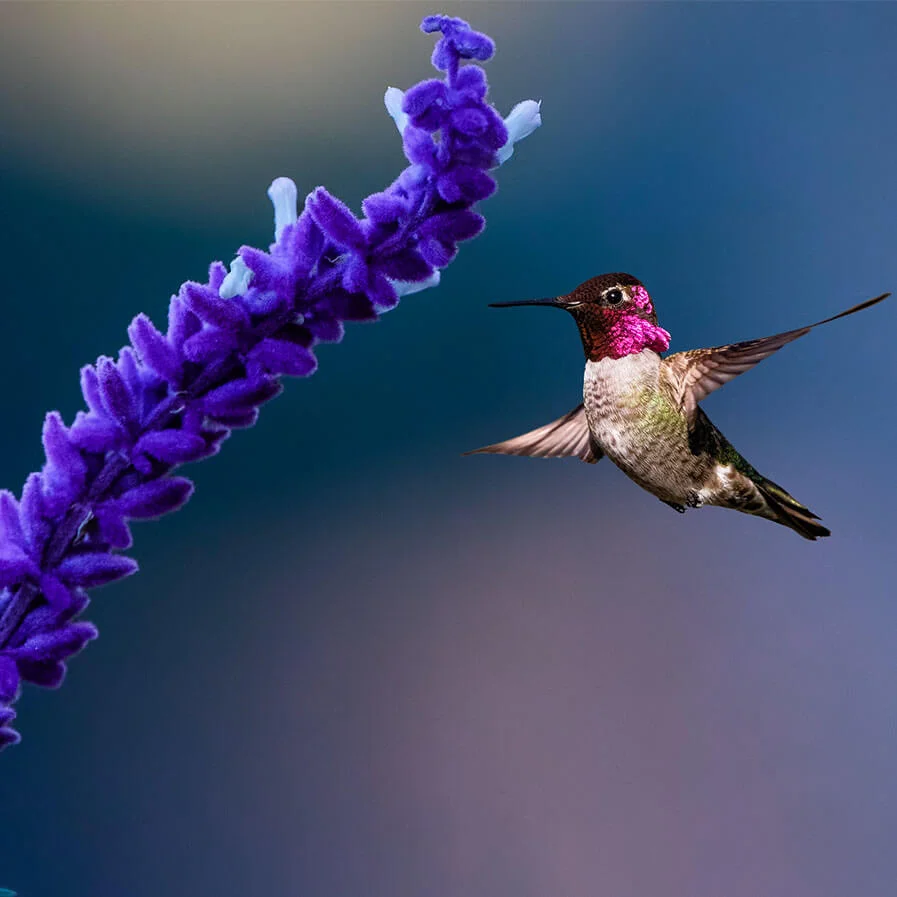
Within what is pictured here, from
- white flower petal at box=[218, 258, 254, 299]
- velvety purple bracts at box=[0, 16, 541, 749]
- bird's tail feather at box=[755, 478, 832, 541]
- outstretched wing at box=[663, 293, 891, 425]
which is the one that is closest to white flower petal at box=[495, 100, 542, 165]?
velvety purple bracts at box=[0, 16, 541, 749]

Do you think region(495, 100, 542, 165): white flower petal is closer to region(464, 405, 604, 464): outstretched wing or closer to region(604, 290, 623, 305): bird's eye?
region(604, 290, 623, 305): bird's eye

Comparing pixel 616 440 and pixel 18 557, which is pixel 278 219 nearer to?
pixel 18 557

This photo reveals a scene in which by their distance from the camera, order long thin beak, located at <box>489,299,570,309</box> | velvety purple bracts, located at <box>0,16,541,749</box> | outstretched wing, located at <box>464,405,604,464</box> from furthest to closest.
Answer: outstretched wing, located at <box>464,405,604,464</box> < long thin beak, located at <box>489,299,570,309</box> < velvety purple bracts, located at <box>0,16,541,749</box>

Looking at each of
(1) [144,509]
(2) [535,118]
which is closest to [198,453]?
(1) [144,509]

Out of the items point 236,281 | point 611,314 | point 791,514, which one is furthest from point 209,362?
point 791,514

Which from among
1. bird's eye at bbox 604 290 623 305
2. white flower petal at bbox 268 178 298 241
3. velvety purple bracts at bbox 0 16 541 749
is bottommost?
velvety purple bracts at bbox 0 16 541 749

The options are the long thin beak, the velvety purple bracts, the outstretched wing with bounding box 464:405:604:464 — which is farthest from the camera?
the outstretched wing with bounding box 464:405:604:464
